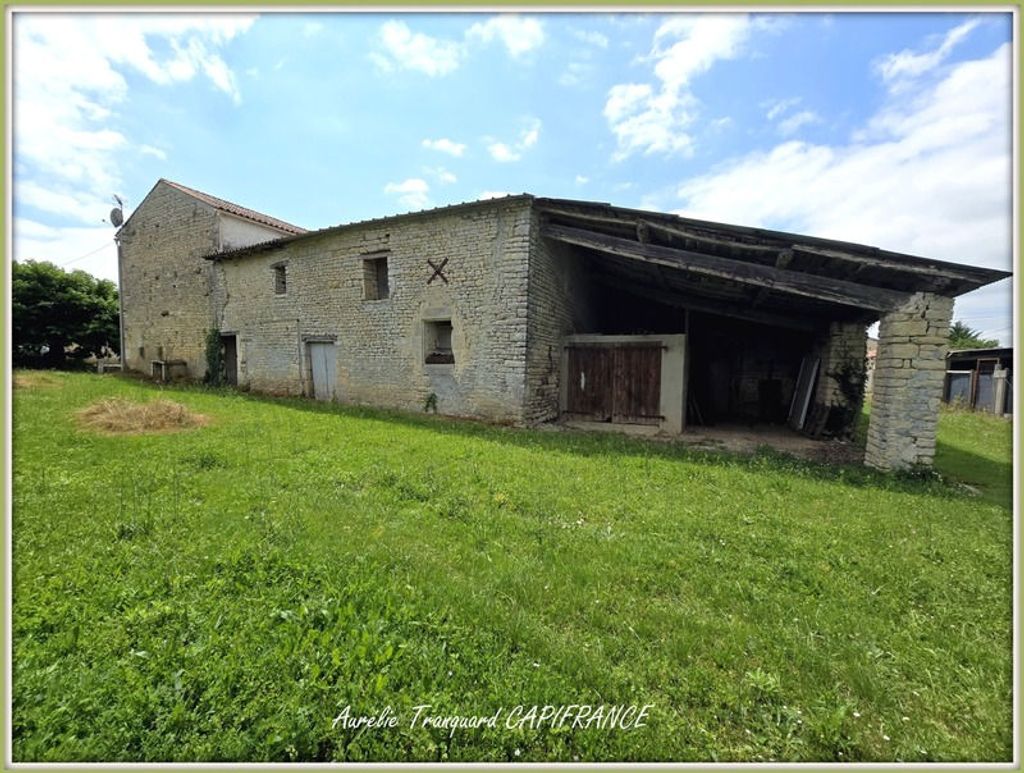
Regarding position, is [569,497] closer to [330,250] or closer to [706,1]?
[706,1]

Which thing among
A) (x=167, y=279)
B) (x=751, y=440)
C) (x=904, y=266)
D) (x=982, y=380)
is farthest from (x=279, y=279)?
(x=982, y=380)

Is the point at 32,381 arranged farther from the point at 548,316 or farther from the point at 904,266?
the point at 904,266

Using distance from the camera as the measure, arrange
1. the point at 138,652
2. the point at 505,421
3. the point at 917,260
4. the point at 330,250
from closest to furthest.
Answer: the point at 138,652 → the point at 917,260 → the point at 505,421 → the point at 330,250

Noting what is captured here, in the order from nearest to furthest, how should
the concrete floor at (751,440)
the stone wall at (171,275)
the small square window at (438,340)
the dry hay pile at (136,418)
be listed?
the dry hay pile at (136,418) < the concrete floor at (751,440) < the small square window at (438,340) < the stone wall at (171,275)

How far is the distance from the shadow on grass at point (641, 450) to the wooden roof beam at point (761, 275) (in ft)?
8.12

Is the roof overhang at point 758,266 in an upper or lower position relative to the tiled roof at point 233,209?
lower

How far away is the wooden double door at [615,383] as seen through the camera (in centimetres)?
925

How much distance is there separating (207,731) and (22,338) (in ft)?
87.6

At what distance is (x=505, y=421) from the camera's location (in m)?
9.33

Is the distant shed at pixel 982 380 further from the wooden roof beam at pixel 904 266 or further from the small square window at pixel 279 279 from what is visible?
the small square window at pixel 279 279

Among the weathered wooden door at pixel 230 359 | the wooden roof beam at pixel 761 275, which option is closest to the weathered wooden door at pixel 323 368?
the weathered wooden door at pixel 230 359

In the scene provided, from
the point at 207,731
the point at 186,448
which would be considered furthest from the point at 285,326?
the point at 207,731

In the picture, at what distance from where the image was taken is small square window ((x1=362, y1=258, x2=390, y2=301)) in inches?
448

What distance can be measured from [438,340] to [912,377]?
9.08 meters
